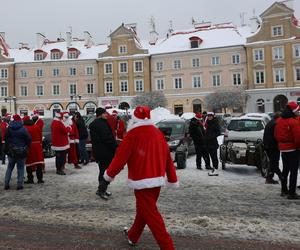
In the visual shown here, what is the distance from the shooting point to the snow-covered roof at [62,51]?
63.1 m

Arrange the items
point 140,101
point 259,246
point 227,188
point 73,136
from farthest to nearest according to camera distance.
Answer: point 140,101 → point 73,136 → point 227,188 → point 259,246

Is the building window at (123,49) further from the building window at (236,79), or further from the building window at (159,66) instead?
the building window at (236,79)

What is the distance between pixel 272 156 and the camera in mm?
9555

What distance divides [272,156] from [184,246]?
4.85 meters

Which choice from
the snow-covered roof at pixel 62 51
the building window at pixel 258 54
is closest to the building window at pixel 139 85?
the snow-covered roof at pixel 62 51

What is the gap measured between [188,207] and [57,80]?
2271 inches

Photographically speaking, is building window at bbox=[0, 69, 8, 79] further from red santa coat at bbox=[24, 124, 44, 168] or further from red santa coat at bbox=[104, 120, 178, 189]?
red santa coat at bbox=[104, 120, 178, 189]

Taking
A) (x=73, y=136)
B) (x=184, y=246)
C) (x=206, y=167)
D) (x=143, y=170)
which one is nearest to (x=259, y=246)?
(x=184, y=246)

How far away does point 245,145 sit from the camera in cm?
1188

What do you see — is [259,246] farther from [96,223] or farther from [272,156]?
[272,156]

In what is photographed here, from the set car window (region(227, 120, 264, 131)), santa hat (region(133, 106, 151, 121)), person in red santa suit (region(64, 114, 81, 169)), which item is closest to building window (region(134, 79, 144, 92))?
person in red santa suit (region(64, 114, 81, 169))

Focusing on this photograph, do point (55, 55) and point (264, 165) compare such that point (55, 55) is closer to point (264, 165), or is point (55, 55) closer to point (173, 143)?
point (173, 143)

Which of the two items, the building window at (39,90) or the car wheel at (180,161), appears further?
the building window at (39,90)

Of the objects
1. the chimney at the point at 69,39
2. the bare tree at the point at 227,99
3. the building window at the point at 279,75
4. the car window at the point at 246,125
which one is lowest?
the car window at the point at 246,125
